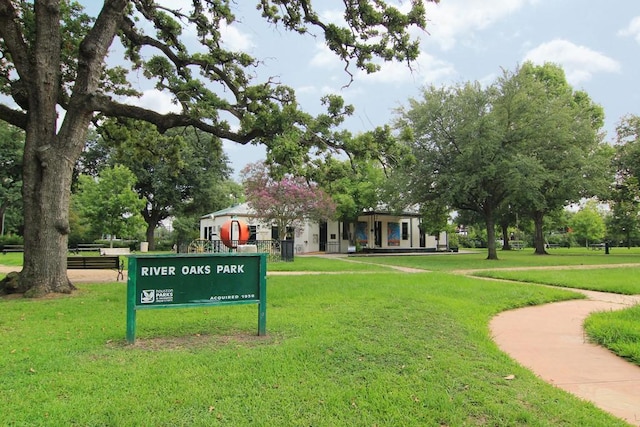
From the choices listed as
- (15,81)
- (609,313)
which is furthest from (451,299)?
(15,81)

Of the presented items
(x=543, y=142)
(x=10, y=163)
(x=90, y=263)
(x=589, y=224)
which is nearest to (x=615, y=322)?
(x=90, y=263)

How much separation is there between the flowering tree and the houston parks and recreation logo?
59.1 ft

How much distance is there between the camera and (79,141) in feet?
30.0

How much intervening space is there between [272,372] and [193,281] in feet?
5.55

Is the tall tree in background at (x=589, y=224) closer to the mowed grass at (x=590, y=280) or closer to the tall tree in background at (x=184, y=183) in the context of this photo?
the mowed grass at (x=590, y=280)

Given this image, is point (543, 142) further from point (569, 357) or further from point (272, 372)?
point (272, 372)

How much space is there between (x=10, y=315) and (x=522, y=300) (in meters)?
9.11

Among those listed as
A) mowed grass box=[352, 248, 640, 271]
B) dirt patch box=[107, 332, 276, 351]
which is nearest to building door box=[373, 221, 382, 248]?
mowed grass box=[352, 248, 640, 271]

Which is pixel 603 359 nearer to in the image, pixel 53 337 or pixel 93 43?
pixel 53 337

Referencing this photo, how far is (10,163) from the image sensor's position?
36.0 metres

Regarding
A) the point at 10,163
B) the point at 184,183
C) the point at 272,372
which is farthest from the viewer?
the point at 10,163

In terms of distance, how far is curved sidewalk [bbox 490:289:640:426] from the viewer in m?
3.61

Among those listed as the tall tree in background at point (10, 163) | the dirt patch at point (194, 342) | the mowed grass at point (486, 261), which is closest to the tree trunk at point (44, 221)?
the dirt patch at point (194, 342)

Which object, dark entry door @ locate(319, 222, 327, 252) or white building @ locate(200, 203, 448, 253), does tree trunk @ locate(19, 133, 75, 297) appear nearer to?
white building @ locate(200, 203, 448, 253)
